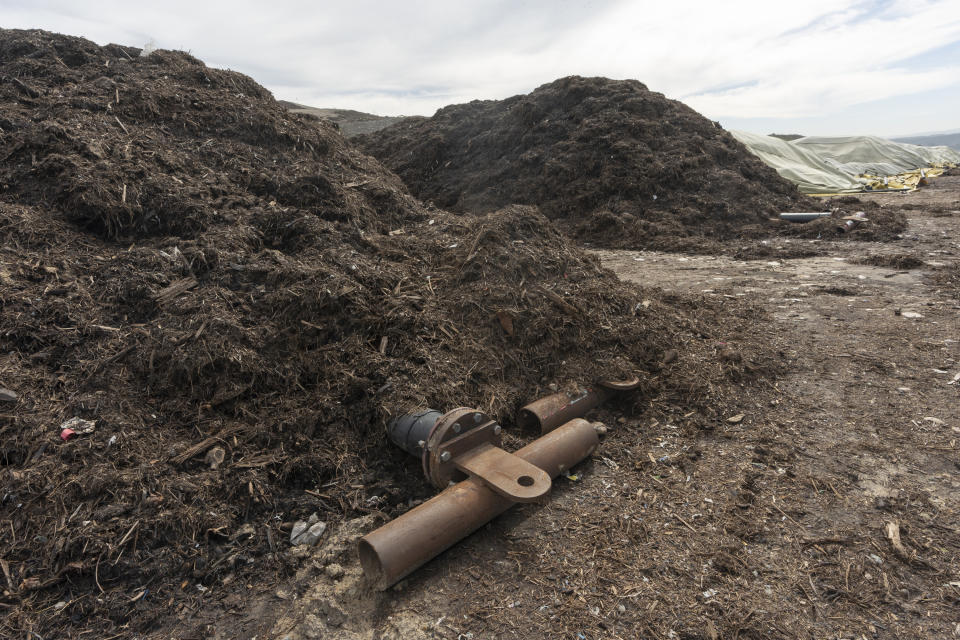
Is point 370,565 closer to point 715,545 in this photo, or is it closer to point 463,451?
point 463,451

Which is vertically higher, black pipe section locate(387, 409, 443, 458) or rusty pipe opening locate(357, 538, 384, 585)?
black pipe section locate(387, 409, 443, 458)

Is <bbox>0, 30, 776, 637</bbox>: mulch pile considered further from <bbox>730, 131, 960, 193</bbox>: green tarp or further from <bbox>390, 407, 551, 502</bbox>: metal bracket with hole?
Result: <bbox>730, 131, 960, 193</bbox>: green tarp

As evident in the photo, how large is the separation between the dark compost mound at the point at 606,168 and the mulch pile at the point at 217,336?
4.91 meters

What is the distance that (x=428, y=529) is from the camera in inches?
75.8

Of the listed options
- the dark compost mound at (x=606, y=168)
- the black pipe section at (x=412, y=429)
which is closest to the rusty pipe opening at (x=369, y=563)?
the black pipe section at (x=412, y=429)

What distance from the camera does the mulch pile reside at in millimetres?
1967

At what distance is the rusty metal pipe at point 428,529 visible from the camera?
183 cm

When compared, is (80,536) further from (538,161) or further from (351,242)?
(538,161)

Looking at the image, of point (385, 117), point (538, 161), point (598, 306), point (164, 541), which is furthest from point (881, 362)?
point (385, 117)

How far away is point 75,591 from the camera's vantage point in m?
1.82

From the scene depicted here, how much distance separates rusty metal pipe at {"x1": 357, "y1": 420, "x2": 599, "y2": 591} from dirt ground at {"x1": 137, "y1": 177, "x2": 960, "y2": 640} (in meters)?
0.11

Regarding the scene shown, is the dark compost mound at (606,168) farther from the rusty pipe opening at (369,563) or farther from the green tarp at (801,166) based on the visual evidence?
the rusty pipe opening at (369,563)

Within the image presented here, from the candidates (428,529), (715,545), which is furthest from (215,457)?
(715,545)

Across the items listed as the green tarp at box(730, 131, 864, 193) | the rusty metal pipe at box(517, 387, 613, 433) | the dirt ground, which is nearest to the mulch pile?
the rusty metal pipe at box(517, 387, 613, 433)
